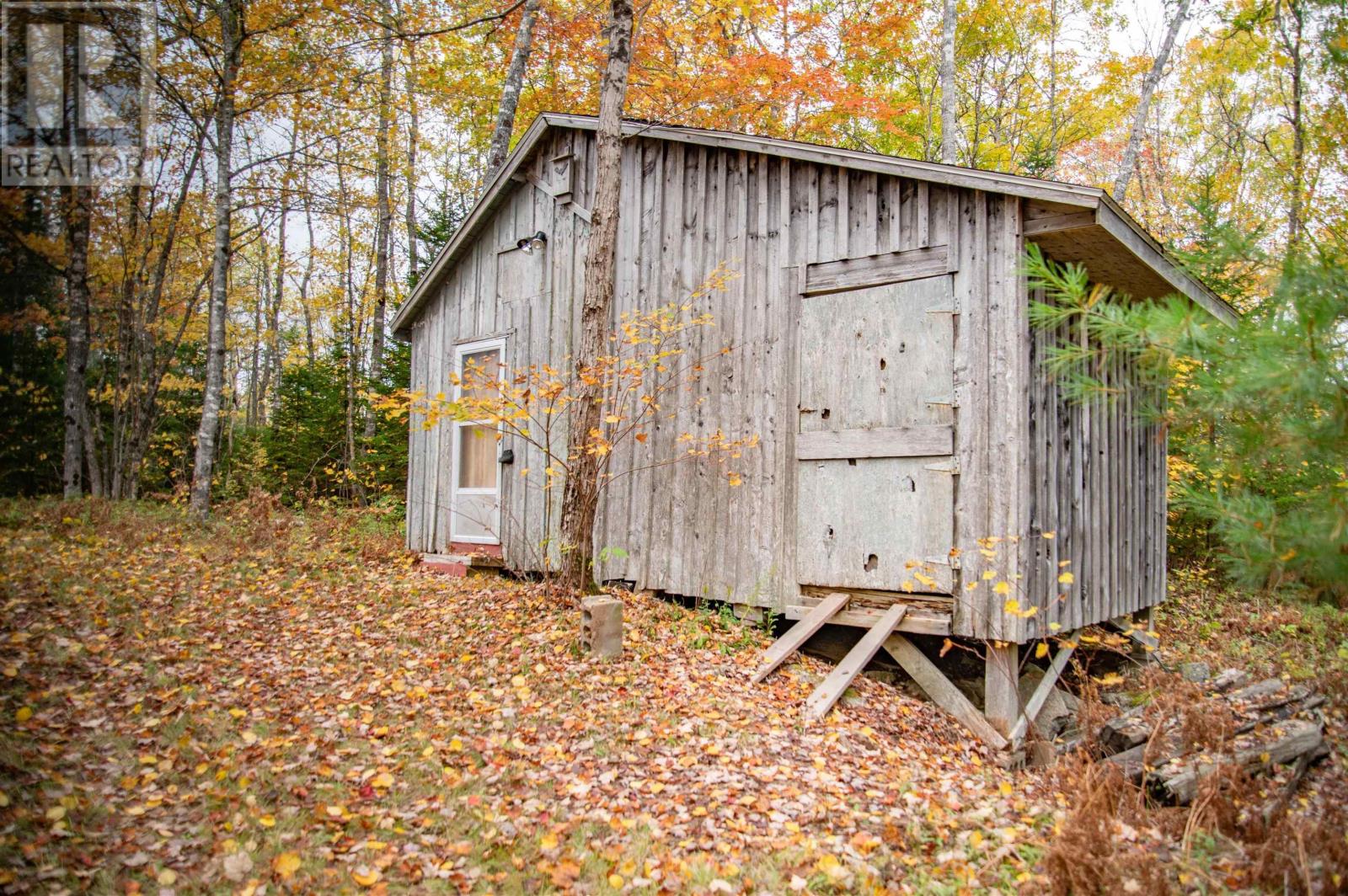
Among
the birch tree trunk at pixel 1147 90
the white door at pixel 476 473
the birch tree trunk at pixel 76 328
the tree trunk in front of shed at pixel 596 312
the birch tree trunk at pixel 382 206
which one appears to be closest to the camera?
the tree trunk in front of shed at pixel 596 312

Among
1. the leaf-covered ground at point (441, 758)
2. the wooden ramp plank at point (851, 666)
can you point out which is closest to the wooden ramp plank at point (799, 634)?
the leaf-covered ground at point (441, 758)

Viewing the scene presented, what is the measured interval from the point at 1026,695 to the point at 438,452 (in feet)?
22.8

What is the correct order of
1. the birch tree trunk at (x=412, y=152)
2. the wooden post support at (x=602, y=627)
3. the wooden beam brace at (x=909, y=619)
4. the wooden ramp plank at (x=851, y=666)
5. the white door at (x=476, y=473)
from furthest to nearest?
the birch tree trunk at (x=412, y=152)
the white door at (x=476, y=473)
the wooden beam brace at (x=909, y=619)
the wooden post support at (x=602, y=627)
the wooden ramp plank at (x=851, y=666)

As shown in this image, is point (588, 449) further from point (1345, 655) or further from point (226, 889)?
point (1345, 655)

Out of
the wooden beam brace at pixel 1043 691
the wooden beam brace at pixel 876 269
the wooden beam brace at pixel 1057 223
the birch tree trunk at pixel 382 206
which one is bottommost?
the wooden beam brace at pixel 1043 691

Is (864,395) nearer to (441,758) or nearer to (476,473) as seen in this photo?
(441,758)

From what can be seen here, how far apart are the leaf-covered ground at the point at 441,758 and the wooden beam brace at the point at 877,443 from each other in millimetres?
1692

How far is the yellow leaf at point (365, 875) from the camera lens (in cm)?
323

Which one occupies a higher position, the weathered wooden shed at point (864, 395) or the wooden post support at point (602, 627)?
the weathered wooden shed at point (864, 395)

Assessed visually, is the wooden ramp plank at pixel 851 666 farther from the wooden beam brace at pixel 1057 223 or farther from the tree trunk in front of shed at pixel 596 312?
the wooden beam brace at pixel 1057 223

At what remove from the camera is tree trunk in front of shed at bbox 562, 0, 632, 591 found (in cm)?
675

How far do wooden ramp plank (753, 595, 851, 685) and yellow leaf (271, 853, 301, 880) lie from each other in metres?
3.33

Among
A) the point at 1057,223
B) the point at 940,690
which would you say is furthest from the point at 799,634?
the point at 1057,223

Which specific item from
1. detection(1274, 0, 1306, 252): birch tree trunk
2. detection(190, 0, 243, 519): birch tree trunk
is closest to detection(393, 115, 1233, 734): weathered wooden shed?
detection(190, 0, 243, 519): birch tree trunk
